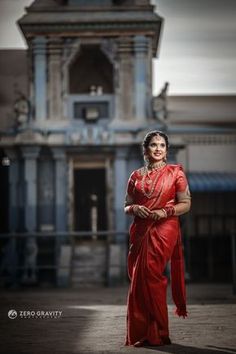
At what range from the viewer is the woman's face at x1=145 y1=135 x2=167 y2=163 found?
5.46 metres

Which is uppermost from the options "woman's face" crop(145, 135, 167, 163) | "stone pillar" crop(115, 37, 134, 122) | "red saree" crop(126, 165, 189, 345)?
"stone pillar" crop(115, 37, 134, 122)

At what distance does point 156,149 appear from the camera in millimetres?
5465

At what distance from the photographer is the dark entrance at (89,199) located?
20109 millimetres

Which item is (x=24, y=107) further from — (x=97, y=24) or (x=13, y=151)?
(x=97, y=24)

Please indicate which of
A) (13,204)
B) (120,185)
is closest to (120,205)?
(120,185)

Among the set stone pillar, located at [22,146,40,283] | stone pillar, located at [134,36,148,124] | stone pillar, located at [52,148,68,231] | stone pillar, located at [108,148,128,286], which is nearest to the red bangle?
stone pillar, located at [108,148,128,286]

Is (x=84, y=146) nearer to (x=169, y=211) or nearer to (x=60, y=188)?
(x=60, y=188)

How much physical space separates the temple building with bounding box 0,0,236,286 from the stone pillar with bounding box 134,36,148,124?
3cm

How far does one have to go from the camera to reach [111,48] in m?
17.3

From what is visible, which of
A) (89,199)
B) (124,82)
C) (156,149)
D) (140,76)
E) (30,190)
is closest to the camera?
(156,149)

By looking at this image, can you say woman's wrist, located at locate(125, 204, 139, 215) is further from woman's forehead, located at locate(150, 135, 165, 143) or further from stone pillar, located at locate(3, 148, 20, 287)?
stone pillar, located at locate(3, 148, 20, 287)

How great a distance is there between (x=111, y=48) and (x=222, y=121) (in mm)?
5613

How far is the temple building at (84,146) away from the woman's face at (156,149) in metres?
10.0

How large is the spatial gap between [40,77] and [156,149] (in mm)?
12502
